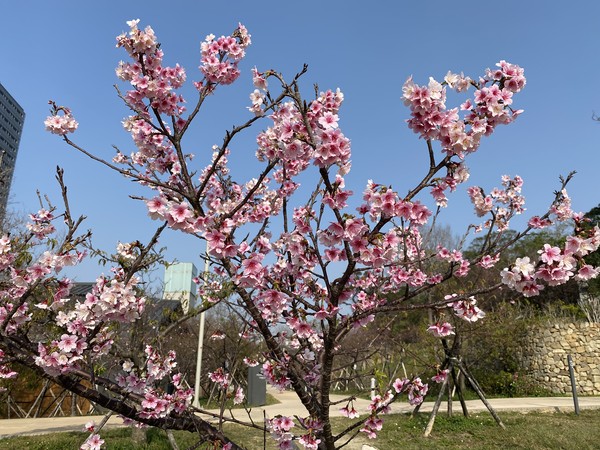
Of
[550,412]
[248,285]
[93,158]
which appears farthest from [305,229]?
[550,412]

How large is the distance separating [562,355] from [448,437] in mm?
8302

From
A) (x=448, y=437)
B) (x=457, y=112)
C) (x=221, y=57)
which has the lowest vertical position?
(x=448, y=437)

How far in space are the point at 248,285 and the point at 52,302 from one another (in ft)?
4.00

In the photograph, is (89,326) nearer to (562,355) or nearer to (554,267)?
(554,267)

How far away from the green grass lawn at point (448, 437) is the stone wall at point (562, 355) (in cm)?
533

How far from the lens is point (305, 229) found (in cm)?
225

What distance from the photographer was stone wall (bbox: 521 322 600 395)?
12344mm

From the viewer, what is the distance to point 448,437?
21.1 feet

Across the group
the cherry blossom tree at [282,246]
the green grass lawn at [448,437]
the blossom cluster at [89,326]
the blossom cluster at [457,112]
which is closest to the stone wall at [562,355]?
the green grass lawn at [448,437]

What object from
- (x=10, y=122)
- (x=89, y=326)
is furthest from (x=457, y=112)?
(x=10, y=122)

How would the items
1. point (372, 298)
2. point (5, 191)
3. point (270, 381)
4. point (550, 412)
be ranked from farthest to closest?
point (5, 191) < point (550, 412) < point (372, 298) < point (270, 381)

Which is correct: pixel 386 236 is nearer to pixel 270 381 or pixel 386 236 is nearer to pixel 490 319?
pixel 270 381

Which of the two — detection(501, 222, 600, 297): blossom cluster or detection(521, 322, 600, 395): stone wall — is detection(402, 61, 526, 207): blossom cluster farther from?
detection(521, 322, 600, 395): stone wall

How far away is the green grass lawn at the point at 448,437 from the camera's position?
19.4ft
